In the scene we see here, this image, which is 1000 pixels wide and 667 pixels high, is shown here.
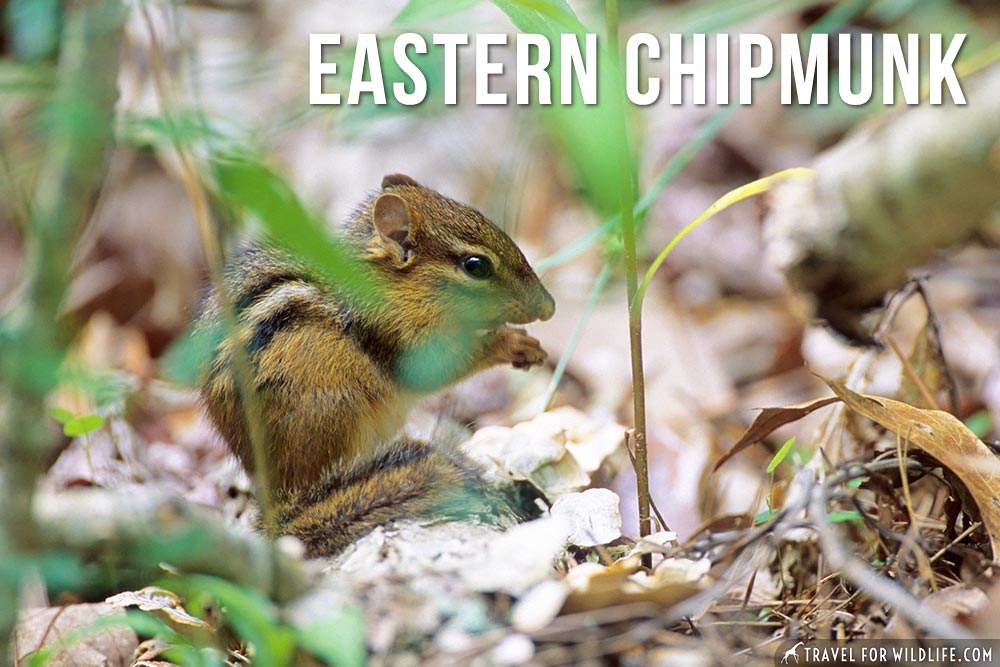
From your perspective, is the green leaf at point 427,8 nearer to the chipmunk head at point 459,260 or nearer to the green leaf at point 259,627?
the green leaf at point 259,627

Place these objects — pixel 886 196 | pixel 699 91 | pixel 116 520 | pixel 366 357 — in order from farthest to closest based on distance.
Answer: pixel 699 91 → pixel 366 357 → pixel 886 196 → pixel 116 520

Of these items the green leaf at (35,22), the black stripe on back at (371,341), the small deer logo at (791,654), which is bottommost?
the small deer logo at (791,654)

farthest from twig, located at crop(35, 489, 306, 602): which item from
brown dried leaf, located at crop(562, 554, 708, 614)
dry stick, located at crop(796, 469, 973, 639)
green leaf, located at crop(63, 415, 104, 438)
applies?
green leaf, located at crop(63, 415, 104, 438)

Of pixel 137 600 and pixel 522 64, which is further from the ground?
pixel 522 64

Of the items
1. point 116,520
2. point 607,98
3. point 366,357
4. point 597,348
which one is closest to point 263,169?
point 116,520

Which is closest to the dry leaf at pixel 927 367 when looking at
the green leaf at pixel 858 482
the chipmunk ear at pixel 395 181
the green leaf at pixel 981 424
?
the green leaf at pixel 858 482

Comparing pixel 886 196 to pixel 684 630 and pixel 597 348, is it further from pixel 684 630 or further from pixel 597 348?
pixel 597 348

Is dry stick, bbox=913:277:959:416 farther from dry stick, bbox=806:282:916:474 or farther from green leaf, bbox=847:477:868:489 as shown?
green leaf, bbox=847:477:868:489
